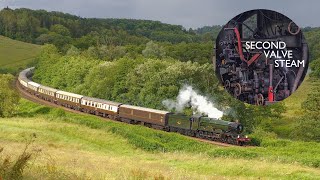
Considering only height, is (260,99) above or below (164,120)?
above

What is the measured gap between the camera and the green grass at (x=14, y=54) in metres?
141

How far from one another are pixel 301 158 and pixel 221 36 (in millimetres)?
25987

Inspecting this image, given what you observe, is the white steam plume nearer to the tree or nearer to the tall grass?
the tall grass

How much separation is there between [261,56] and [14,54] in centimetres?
15727

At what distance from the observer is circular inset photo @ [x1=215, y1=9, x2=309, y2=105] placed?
32.8 feet

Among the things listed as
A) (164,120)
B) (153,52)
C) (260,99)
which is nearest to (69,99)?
(164,120)

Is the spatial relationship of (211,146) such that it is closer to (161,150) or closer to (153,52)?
(161,150)

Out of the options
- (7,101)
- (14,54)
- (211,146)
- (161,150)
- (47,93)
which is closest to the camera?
(161,150)

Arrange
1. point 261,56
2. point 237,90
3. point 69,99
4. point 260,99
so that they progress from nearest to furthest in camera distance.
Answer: point 261,56 < point 260,99 < point 237,90 < point 69,99

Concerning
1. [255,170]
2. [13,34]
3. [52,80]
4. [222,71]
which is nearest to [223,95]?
[255,170]

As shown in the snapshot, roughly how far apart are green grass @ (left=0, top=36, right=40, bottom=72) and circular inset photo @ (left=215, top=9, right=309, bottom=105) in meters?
129

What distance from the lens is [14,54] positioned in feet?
512

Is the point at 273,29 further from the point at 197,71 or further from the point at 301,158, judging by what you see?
the point at 197,71

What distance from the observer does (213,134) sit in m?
43.3
